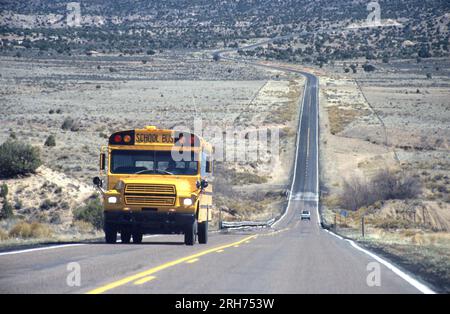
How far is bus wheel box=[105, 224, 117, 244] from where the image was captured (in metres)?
23.6

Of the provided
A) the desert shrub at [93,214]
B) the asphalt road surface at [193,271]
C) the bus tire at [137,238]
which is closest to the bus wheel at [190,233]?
the asphalt road surface at [193,271]

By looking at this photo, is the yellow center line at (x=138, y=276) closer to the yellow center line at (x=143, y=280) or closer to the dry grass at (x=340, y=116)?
the yellow center line at (x=143, y=280)

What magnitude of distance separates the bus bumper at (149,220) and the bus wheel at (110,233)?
32 centimetres

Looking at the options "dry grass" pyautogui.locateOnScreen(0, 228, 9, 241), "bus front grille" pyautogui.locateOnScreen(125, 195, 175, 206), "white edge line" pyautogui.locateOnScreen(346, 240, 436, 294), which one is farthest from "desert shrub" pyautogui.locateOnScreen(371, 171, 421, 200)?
"white edge line" pyautogui.locateOnScreen(346, 240, 436, 294)

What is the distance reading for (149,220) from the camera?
75.4 ft

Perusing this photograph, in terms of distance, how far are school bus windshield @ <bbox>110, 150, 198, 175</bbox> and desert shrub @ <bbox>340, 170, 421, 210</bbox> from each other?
53711 millimetres

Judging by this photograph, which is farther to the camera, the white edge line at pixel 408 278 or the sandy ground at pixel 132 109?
the sandy ground at pixel 132 109

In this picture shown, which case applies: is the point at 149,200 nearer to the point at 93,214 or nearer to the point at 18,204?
the point at 93,214

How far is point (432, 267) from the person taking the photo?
61.3 ft

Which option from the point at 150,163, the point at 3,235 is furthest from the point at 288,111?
the point at 150,163

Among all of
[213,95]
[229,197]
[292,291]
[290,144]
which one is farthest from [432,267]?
[213,95]

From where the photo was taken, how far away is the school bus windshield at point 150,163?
23812mm

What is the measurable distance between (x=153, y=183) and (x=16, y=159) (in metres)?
25.6

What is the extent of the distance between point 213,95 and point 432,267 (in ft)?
332
